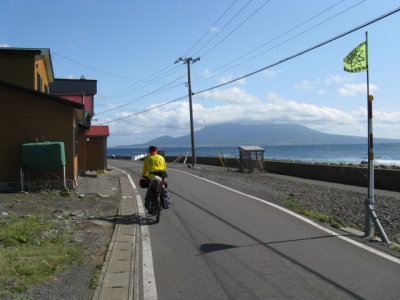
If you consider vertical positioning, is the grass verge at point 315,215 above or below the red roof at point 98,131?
below

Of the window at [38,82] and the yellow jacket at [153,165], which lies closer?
the yellow jacket at [153,165]

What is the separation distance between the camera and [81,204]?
12.9 meters

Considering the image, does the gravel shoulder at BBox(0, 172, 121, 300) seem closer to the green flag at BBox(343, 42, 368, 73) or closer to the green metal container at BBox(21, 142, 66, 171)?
the green metal container at BBox(21, 142, 66, 171)

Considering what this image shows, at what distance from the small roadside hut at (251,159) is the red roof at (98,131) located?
386 inches

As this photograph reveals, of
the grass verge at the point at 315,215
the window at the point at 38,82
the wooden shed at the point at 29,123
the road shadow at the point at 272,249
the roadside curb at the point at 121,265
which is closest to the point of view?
the roadside curb at the point at 121,265

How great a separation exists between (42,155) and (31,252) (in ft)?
28.7

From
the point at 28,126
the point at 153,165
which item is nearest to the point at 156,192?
the point at 153,165

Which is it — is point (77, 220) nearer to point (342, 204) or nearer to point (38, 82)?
point (342, 204)

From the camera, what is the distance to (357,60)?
9.03m

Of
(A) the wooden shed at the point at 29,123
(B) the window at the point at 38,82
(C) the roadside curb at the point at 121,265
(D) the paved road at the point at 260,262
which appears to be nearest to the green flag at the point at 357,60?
(D) the paved road at the point at 260,262

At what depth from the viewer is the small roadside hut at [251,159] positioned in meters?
31.1

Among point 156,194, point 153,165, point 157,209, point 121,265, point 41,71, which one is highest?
point 41,71

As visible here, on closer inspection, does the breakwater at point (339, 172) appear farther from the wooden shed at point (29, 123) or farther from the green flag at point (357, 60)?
the wooden shed at point (29, 123)

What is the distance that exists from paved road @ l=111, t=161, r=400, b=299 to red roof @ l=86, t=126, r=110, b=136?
19.1 m
